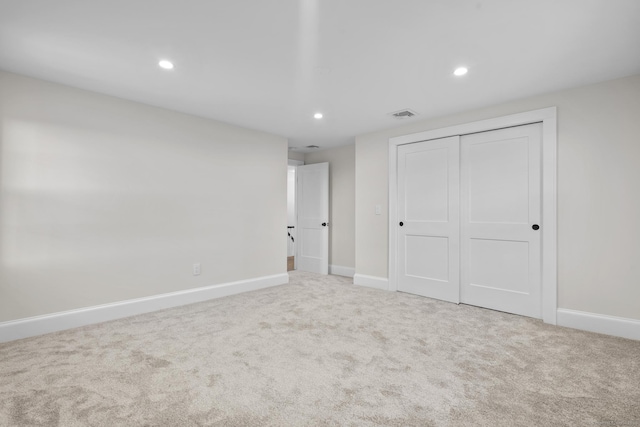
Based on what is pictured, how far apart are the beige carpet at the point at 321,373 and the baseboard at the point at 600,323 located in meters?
0.16

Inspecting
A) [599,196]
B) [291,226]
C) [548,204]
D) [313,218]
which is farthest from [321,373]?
[291,226]

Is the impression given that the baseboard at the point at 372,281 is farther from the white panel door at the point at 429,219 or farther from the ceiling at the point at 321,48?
the ceiling at the point at 321,48

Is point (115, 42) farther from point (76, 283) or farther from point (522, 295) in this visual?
point (522, 295)

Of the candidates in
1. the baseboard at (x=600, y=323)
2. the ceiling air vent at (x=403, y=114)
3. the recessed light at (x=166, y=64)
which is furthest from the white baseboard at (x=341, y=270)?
the recessed light at (x=166, y=64)

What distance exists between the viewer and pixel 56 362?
2.19 m

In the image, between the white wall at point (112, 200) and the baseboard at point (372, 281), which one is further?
the baseboard at point (372, 281)

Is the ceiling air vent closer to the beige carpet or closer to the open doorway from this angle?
the beige carpet

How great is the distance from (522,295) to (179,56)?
4045 mm

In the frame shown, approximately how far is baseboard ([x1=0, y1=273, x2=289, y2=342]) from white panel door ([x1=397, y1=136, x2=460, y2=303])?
226 cm

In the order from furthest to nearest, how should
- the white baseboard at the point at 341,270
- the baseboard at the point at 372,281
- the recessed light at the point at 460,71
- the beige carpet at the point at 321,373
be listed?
1. the white baseboard at the point at 341,270
2. the baseboard at the point at 372,281
3. the recessed light at the point at 460,71
4. the beige carpet at the point at 321,373

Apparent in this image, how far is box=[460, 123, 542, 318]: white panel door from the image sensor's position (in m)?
3.20

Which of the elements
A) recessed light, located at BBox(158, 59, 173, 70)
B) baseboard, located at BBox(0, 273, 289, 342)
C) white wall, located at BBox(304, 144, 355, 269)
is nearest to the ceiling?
recessed light, located at BBox(158, 59, 173, 70)

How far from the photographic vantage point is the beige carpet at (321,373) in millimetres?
1619

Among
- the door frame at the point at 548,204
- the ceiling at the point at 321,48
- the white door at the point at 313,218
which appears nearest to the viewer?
the ceiling at the point at 321,48
